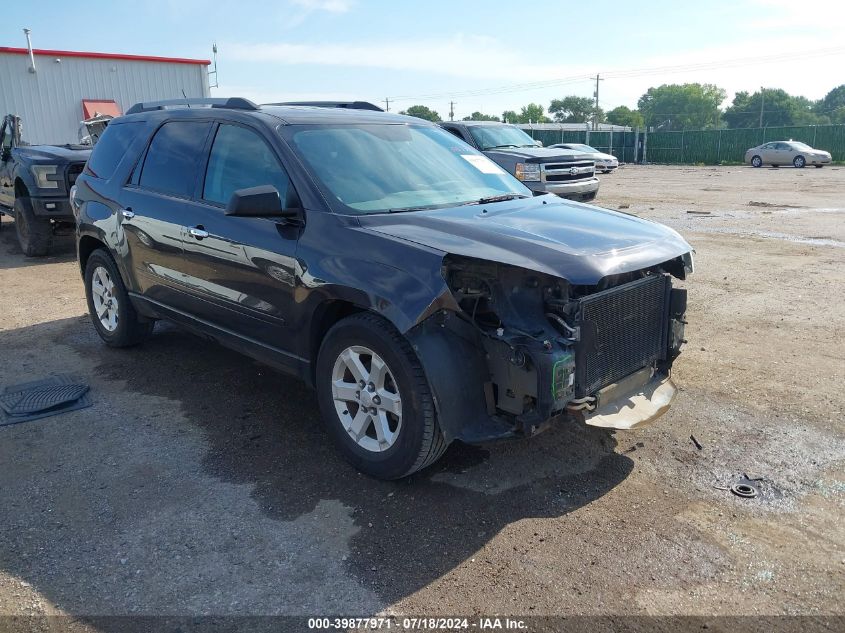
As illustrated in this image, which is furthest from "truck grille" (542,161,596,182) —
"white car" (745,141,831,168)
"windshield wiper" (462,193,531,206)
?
"white car" (745,141,831,168)

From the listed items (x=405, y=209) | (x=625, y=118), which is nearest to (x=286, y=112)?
(x=405, y=209)

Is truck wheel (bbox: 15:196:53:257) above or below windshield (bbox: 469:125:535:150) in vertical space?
below

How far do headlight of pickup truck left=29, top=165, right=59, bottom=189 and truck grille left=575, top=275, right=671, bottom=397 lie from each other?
9.37 metres

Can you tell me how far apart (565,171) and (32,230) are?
360 inches

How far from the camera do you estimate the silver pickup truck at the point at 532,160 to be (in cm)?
1291

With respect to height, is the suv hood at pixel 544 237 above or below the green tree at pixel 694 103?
Answer: below

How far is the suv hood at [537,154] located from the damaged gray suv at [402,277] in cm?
820

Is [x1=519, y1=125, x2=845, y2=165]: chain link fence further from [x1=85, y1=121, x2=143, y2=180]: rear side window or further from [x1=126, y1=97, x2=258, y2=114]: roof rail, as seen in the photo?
[x1=85, y1=121, x2=143, y2=180]: rear side window

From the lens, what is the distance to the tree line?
102875 millimetres

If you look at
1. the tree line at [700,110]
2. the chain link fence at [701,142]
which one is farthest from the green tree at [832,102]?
the chain link fence at [701,142]

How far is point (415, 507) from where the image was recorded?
139 inches

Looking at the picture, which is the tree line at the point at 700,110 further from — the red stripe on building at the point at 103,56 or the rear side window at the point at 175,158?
the rear side window at the point at 175,158

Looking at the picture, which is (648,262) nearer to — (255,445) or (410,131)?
(410,131)

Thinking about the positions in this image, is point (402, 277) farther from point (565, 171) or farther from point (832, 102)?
point (832, 102)
